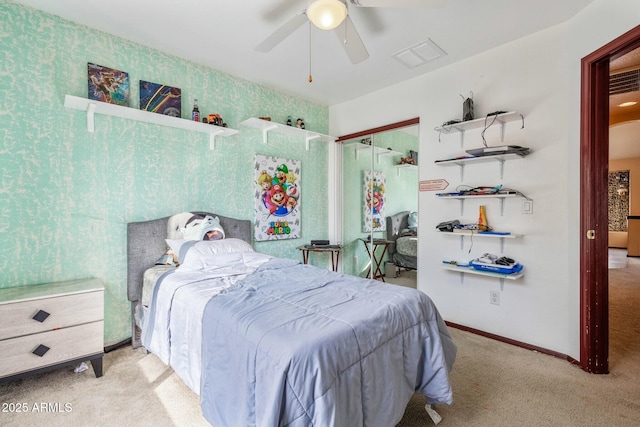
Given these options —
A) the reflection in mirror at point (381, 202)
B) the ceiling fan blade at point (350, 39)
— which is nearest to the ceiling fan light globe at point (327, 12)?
the ceiling fan blade at point (350, 39)

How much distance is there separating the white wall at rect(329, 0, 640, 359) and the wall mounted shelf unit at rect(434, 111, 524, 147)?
0.18 ft

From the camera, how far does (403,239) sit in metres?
3.83

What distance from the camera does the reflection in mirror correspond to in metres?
3.71

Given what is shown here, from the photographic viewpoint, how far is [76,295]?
2068mm

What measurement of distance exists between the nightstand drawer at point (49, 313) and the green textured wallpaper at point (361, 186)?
118 inches

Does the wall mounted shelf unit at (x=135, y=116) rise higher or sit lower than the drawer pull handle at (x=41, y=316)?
higher

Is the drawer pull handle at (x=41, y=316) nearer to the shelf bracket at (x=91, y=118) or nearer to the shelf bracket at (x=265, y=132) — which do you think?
the shelf bracket at (x=91, y=118)

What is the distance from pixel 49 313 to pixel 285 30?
240cm

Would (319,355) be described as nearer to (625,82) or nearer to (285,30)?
(285,30)

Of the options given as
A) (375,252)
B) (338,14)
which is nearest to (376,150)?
(375,252)

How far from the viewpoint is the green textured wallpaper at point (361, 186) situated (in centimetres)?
373

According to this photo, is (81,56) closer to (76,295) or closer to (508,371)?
(76,295)

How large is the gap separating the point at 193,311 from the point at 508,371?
7.54 ft

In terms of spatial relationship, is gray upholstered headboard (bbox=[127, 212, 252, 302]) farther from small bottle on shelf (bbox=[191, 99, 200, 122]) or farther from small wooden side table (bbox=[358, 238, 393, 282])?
small wooden side table (bbox=[358, 238, 393, 282])
